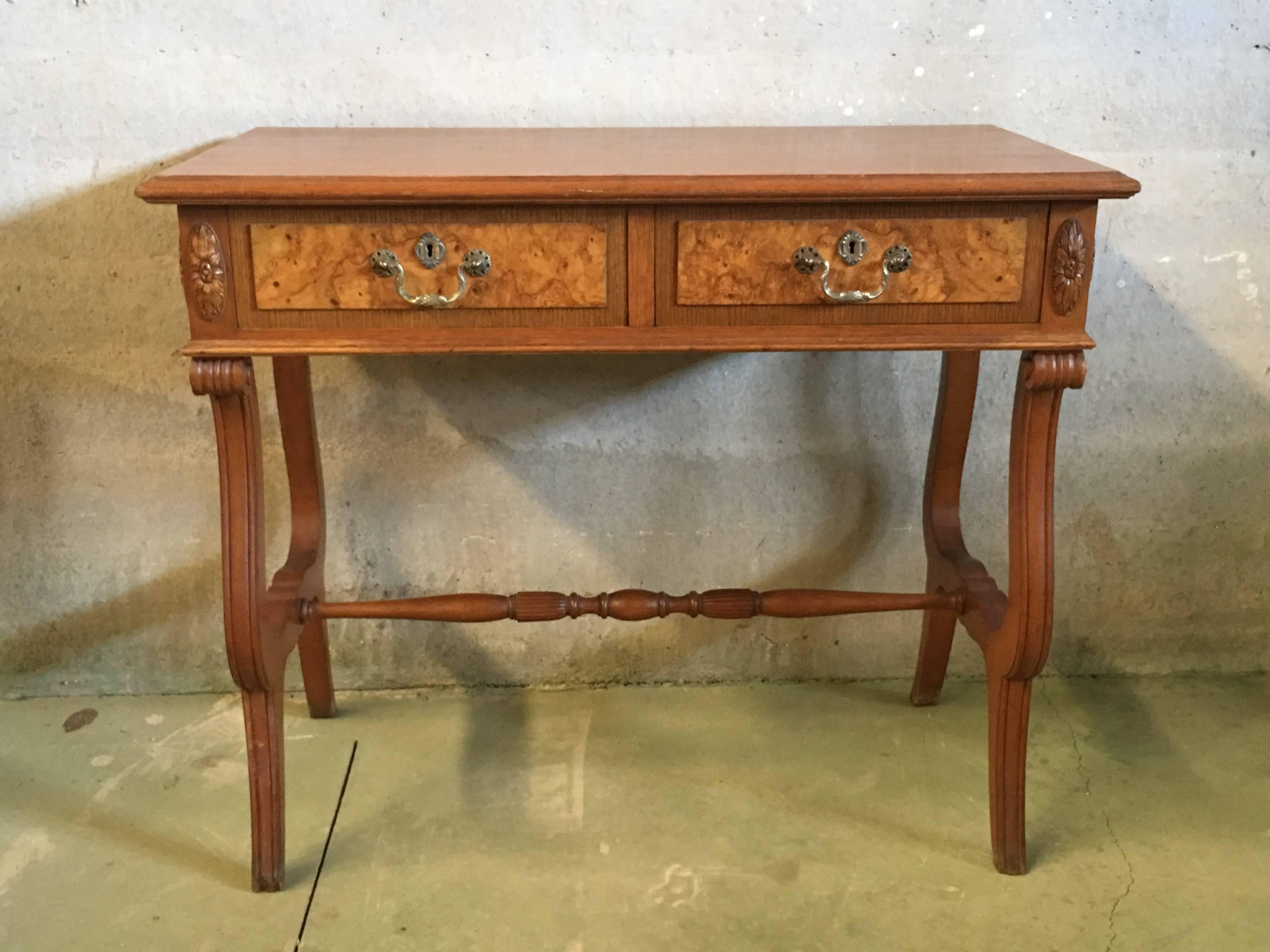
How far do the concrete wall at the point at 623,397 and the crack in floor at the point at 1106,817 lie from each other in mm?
151

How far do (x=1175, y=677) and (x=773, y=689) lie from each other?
877mm

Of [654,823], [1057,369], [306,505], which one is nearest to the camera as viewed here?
[1057,369]

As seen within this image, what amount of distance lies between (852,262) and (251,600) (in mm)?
1008

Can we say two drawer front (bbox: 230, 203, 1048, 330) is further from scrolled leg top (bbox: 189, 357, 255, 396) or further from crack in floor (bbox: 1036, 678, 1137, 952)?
crack in floor (bbox: 1036, 678, 1137, 952)

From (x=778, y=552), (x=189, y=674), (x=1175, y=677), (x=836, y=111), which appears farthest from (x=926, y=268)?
(x=189, y=674)

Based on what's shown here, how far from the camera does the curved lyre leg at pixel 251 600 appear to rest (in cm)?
162

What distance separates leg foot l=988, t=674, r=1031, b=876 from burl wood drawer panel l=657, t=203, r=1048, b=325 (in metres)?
0.64

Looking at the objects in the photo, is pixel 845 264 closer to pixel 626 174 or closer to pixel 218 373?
pixel 626 174

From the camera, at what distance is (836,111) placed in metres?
2.11

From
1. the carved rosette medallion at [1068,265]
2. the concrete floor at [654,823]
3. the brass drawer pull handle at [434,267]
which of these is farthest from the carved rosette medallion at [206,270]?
the carved rosette medallion at [1068,265]

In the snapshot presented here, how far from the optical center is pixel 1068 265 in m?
1.55

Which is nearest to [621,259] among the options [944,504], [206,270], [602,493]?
[206,270]

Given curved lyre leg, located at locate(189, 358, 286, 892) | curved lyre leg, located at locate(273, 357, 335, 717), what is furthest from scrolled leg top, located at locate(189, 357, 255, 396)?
curved lyre leg, located at locate(273, 357, 335, 717)

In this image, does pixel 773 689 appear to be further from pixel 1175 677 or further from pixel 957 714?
pixel 1175 677
